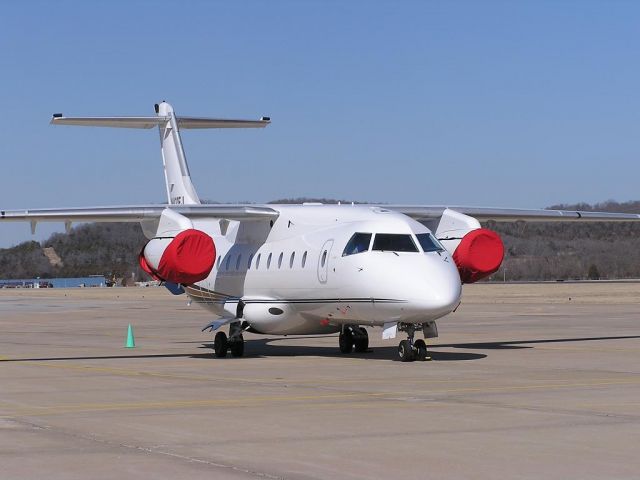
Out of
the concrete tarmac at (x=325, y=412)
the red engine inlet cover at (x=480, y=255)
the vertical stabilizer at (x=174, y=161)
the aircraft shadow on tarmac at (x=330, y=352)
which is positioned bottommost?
the concrete tarmac at (x=325, y=412)

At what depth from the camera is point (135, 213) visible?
2397 cm

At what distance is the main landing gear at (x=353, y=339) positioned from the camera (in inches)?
944

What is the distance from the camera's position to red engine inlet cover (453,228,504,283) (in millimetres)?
23516

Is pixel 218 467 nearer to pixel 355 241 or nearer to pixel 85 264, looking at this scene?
pixel 355 241

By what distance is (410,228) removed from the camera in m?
21.3

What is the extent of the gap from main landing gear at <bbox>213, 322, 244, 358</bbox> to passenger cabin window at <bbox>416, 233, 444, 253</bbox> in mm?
5061

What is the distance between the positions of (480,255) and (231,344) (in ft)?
18.6

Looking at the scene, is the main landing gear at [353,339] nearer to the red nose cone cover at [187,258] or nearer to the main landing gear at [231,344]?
the main landing gear at [231,344]

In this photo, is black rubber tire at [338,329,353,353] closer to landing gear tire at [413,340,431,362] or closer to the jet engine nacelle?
landing gear tire at [413,340,431,362]

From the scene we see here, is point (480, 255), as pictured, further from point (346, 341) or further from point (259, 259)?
point (259, 259)

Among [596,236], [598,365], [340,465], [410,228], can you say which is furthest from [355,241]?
[596,236]

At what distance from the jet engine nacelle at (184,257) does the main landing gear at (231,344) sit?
5.42 feet

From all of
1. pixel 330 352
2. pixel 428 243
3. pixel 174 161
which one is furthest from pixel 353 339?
pixel 174 161

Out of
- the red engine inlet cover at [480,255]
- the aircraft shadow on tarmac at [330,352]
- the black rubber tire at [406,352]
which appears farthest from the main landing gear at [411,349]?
the red engine inlet cover at [480,255]
